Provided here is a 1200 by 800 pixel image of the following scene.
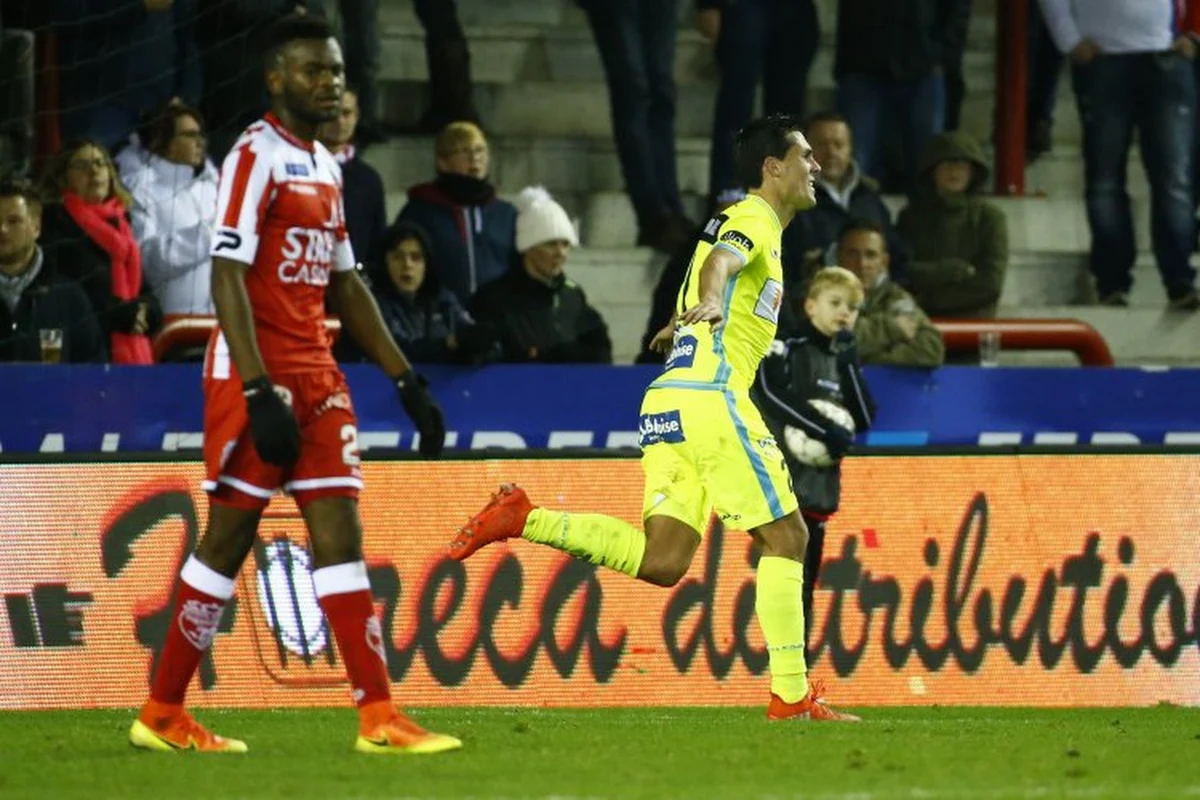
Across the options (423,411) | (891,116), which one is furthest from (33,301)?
(891,116)

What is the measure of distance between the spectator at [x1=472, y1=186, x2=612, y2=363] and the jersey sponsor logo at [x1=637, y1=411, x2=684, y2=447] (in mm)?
3152

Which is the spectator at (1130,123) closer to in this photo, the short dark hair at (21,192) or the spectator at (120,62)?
the spectator at (120,62)

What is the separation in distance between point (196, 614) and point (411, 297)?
4699 millimetres

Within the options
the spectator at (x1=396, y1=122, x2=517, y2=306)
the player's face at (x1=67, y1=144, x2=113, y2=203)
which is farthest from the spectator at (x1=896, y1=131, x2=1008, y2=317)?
the player's face at (x1=67, y1=144, x2=113, y2=203)

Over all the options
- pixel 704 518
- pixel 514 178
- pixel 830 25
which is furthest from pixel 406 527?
pixel 830 25

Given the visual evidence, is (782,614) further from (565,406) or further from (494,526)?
(565,406)

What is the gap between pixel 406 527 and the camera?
1035cm

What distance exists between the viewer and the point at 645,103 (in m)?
13.9

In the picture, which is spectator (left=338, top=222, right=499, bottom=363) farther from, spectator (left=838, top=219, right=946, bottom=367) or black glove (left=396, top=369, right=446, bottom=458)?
black glove (left=396, top=369, right=446, bottom=458)

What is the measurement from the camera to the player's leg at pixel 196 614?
287 inches

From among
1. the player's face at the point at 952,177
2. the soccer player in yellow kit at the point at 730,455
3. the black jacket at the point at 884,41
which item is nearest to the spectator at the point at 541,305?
the player's face at the point at 952,177

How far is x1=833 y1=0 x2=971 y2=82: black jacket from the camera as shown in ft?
47.0

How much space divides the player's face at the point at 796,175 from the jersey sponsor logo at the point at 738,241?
1.04 ft

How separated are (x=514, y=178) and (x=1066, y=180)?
3.45 meters
